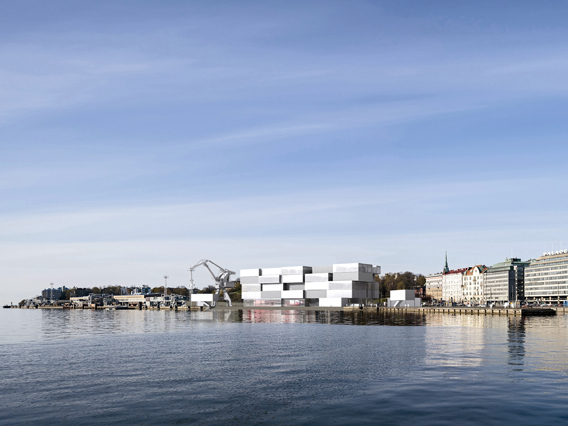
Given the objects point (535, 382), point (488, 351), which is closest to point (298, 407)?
point (535, 382)

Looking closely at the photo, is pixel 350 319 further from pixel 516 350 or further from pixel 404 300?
pixel 404 300

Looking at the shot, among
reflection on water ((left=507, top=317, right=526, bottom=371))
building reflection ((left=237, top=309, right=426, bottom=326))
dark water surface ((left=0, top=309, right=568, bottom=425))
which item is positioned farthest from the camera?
building reflection ((left=237, top=309, right=426, bottom=326))

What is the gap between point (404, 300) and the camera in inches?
7392

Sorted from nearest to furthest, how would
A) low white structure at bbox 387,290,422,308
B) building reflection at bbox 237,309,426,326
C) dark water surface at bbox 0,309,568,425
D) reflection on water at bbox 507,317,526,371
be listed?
dark water surface at bbox 0,309,568,425
reflection on water at bbox 507,317,526,371
building reflection at bbox 237,309,426,326
low white structure at bbox 387,290,422,308

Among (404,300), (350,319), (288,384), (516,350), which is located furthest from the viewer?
(404,300)

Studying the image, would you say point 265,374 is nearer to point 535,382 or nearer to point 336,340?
point 535,382

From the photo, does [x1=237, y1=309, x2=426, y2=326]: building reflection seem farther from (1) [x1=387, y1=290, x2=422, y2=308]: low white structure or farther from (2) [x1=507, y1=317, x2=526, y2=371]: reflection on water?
(1) [x1=387, y1=290, x2=422, y2=308]: low white structure

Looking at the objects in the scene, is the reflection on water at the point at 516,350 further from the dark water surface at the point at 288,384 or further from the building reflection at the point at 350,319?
the building reflection at the point at 350,319

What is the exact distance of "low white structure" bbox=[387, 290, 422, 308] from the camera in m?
187

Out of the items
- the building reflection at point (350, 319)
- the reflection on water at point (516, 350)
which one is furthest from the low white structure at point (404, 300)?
the reflection on water at point (516, 350)

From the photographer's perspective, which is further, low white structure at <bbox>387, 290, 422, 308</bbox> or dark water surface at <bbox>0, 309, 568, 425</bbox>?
low white structure at <bbox>387, 290, 422, 308</bbox>

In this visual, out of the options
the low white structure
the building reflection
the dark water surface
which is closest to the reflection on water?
the dark water surface

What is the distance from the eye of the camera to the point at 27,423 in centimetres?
2641

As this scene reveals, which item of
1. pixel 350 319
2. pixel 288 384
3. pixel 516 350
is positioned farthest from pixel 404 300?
pixel 288 384
